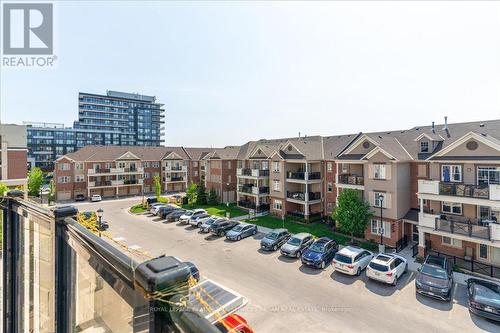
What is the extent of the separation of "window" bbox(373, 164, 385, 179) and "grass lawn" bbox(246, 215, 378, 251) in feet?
20.0

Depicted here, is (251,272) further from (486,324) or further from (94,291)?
(94,291)

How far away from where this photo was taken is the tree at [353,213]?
23.0 metres

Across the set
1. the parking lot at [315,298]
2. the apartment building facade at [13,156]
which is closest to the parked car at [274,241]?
the parking lot at [315,298]

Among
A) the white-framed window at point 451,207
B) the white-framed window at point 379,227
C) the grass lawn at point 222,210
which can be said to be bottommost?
the grass lawn at point 222,210

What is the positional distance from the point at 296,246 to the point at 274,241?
211cm

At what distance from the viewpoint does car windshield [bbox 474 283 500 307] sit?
42.6ft

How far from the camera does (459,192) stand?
1917cm

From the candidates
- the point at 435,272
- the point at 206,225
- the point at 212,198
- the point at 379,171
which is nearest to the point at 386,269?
the point at 435,272

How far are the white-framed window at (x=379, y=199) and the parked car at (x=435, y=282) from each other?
707 cm

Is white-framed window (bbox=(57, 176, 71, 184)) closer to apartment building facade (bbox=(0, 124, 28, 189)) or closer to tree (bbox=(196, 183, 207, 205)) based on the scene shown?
apartment building facade (bbox=(0, 124, 28, 189))

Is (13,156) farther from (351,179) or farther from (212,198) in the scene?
(351,179)

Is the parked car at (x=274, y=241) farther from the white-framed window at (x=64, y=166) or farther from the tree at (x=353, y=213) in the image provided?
the white-framed window at (x=64, y=166)

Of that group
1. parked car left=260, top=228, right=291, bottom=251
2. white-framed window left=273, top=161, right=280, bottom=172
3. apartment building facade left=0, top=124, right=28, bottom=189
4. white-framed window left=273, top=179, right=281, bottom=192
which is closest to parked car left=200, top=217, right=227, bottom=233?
parked car left=260, top=228, right=291, bottom=251

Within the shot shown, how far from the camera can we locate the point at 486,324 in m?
12.7
